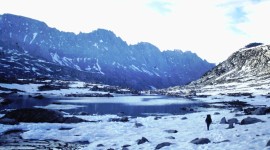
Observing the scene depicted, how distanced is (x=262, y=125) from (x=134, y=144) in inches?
564

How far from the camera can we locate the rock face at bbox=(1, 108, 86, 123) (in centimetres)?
5231

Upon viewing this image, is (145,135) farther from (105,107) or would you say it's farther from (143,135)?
(105,107)

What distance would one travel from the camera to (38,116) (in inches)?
2089

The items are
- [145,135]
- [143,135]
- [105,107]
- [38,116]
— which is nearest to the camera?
[145,135]

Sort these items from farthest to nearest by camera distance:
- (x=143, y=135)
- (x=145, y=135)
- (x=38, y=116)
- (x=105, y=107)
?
(x=105, y=107) < (x=38, y=116) < (x=143, y=135) < (x=145, y=135)

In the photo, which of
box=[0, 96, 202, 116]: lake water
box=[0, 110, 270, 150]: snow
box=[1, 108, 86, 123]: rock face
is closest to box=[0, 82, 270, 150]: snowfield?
box=[0, 110, 270, 150]: snow

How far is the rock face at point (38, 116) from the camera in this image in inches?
2060

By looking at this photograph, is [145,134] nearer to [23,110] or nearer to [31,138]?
[31,138]

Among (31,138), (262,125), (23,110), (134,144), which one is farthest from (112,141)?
(23,110)

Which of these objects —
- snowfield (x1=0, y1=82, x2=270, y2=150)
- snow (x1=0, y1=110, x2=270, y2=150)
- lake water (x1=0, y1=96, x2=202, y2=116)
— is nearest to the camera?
snowfield (x1=0, y1=82, x2=270, y2=150)

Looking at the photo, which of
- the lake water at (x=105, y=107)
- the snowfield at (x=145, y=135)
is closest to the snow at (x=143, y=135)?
the snowfield at (x=145, y=135)

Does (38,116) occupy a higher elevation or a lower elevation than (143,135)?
higher

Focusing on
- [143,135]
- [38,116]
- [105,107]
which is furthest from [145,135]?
[105,107]

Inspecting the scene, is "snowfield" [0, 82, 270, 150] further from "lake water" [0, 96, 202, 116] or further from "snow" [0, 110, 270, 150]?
A: "lake water" [0, 96, 202, 116]
